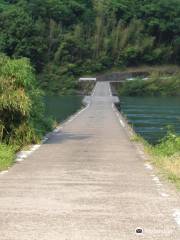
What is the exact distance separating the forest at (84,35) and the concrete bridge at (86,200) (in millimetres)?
66456

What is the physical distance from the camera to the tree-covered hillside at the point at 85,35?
8794 centimetres

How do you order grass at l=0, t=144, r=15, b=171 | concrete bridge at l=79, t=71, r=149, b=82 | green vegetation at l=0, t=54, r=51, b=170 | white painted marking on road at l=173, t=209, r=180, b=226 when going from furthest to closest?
concrete bridge at l=79, t=71, r=149, b=82 → green vegetation at l=0, t=54, r=51, b=170 → grass at l=0, t=144, r=15, b=171 → white painted marking on road at l=173, t=209, r=180, b=226

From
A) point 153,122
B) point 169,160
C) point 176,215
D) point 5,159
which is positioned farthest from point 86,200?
point 153,122

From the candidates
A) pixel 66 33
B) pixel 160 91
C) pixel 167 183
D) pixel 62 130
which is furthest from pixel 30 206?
Answer: pixel 66 33

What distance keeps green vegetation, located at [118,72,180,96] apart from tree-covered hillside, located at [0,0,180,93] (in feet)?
27.2

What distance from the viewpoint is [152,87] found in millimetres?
76750

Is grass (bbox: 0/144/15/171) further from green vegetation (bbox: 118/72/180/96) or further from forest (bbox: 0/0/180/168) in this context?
forest (bbox: 0/0/180/168)

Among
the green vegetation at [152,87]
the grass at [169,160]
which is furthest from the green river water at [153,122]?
the green vegetation at [152,87]

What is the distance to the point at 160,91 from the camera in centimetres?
7756

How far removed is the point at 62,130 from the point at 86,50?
6878cm

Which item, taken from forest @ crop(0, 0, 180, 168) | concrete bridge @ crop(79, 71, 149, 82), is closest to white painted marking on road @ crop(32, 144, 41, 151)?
forest @ crop(0, 0, 180, 168)

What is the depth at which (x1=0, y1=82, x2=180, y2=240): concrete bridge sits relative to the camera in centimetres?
687

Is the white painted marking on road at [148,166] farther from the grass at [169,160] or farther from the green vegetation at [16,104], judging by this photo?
the green vegetation at [16,104]

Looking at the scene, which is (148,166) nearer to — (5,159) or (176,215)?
(5,159)
